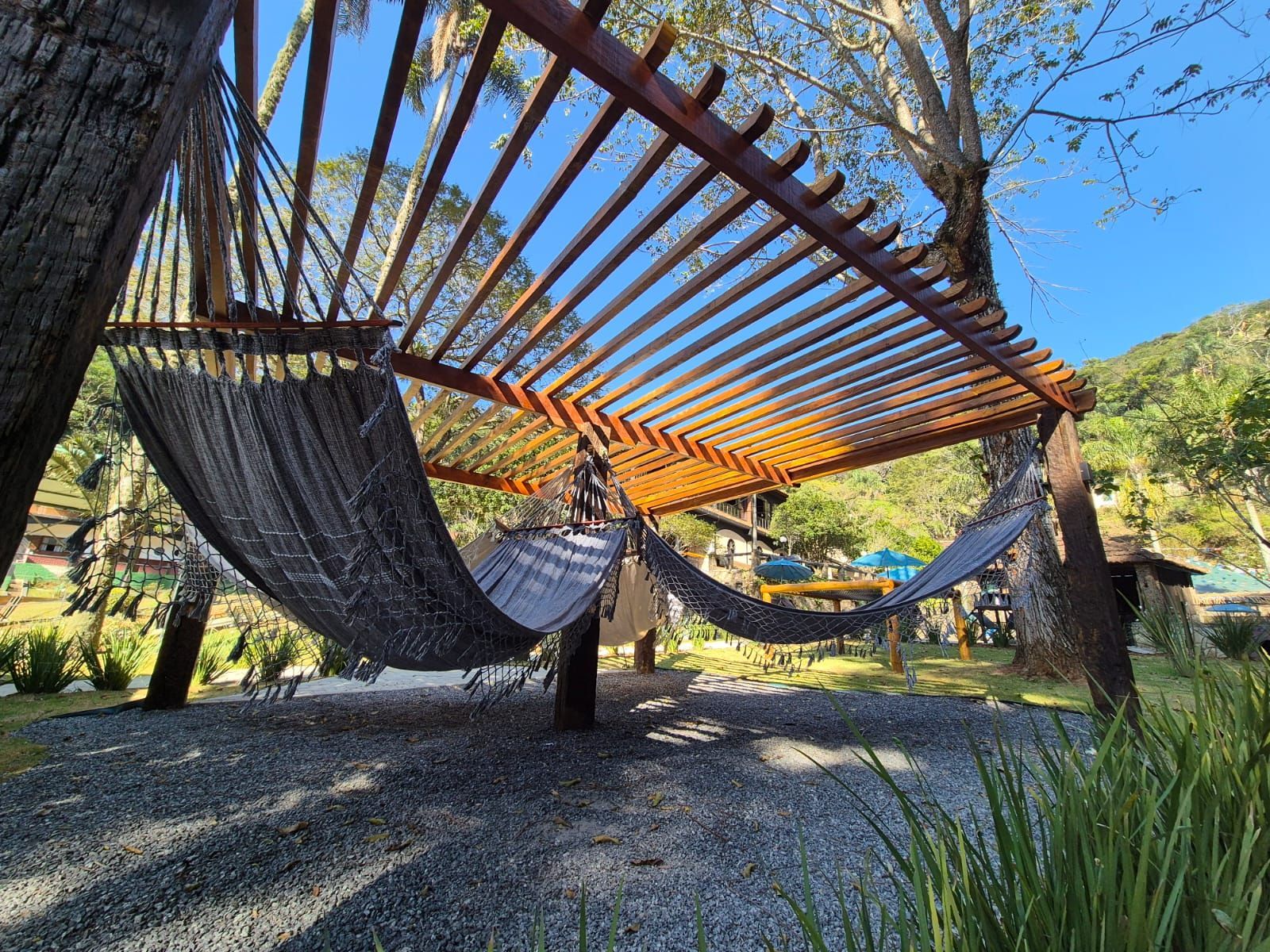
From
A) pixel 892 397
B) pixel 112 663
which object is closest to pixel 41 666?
pixel 112 663

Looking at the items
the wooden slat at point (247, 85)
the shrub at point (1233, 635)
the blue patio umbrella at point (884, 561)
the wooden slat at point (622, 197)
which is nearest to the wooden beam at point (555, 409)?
the wooden slat at point (622, 197)

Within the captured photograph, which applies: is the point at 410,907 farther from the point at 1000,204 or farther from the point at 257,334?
the point at 1000,204

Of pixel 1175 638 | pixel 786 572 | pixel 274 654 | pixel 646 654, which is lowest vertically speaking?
pixel 646 654

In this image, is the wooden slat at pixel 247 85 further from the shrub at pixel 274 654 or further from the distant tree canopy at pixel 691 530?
the distant tree canopy at pixel 691 530

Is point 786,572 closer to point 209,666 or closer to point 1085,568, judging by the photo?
point 1085,568

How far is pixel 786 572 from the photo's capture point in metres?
9.17

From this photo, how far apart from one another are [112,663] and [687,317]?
4143 mm

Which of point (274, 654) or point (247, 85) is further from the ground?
point (247, 85)

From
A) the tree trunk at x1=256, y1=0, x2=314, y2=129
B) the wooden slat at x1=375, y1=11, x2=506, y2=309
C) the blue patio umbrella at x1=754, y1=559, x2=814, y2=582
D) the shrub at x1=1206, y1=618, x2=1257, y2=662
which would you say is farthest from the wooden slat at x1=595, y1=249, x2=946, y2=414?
the blue patio umbrella at x1=754, y1=559, x2=814, y2=582

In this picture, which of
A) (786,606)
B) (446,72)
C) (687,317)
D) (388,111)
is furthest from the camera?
(446,72)

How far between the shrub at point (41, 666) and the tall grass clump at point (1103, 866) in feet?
15.1

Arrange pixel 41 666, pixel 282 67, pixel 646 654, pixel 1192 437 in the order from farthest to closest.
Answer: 1. pixel 282 67
2. pixel 646 654
3. pixel 1192 437
4. pixel 41 666

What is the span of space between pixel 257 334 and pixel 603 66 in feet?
3.35

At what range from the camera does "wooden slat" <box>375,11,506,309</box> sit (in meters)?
1.16
